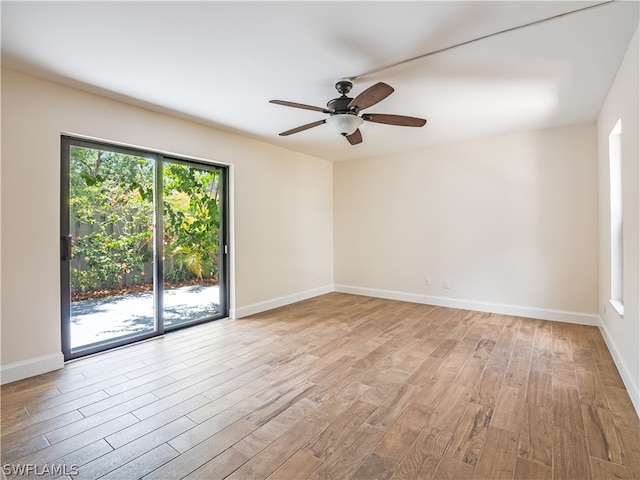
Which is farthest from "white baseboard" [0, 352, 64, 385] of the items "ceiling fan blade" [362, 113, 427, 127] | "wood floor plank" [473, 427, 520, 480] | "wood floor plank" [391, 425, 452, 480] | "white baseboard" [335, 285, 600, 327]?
"white baseboard" [335, 285, 600, 327]

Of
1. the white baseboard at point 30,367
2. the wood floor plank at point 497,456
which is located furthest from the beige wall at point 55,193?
the wood floor plank at point 497,456

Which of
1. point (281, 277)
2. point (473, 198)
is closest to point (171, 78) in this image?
point (281, 277)

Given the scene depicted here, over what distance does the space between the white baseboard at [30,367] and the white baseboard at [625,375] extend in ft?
14.5

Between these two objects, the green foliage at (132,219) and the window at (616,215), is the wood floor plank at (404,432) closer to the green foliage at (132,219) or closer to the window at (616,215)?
the window at (616,215)

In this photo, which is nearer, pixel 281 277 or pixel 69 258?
pixel 69 258

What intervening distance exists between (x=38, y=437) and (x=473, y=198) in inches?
202

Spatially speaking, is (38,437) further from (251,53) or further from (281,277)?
(281,277)

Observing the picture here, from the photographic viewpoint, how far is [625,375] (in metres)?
2.45

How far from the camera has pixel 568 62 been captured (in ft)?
8.16

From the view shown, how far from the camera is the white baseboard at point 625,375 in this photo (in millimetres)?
2117

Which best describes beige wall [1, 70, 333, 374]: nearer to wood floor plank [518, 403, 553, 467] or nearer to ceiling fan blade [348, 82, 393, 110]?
ceiling fan blade [348, 82, 393, 110]

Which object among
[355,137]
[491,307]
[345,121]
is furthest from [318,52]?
[491,307]

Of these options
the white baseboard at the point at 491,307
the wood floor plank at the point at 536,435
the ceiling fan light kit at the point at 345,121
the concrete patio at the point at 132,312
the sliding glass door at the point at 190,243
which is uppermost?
the ceiling fan light kit at the point at 345,121

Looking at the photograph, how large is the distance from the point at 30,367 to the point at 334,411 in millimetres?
2561
